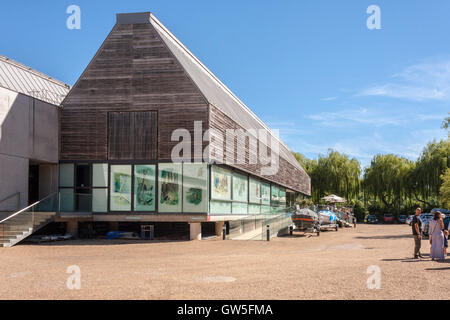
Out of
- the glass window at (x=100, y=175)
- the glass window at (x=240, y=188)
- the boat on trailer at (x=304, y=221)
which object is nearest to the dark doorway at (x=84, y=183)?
the glass window at (x=100, y=175)

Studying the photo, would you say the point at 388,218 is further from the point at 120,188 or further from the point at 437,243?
the point at 437,243

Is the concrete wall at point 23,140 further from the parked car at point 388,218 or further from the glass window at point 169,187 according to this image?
the parked car at point 388,218

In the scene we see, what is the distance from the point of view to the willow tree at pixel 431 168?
169 feet

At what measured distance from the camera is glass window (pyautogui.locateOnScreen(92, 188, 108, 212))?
79.4 feet

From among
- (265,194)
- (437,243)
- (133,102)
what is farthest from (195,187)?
(265,194)

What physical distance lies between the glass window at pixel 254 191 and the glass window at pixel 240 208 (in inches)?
64.1

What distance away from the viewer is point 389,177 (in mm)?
57625

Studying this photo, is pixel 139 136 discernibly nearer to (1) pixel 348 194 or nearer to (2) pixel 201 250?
(2) pixel 201 250

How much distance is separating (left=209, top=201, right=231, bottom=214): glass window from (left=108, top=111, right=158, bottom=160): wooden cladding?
373 cm

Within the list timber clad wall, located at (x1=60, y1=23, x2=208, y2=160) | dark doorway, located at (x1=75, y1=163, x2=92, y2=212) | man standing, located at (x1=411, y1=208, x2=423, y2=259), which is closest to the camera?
A: man standing, located at (x1=411, y1=208, x2=423, y2=259)

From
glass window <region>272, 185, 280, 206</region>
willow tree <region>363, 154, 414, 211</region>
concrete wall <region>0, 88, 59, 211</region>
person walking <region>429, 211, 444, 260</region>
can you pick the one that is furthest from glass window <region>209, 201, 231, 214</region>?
willow tree <region>363, 154, 414, 211</region>

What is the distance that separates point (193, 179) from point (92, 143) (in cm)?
549

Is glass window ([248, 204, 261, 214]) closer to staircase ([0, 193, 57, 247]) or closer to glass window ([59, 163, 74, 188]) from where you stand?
glass window ([59, 163, 74, 188])
